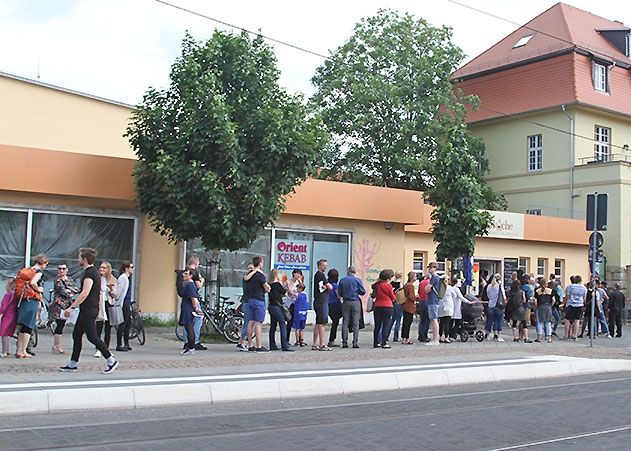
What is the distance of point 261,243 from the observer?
2267 centimetres

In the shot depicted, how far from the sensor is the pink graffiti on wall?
24.5 meters

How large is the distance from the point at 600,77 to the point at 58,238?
29.2 m

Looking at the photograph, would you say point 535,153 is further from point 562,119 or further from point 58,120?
point 58,120

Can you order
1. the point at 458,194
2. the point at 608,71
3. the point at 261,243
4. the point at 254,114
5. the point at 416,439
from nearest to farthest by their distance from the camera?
1. the point at 416,439
2. the point at 254,114
3. the point at 261,243
4. the point at 458,194
5. the point at 608,71

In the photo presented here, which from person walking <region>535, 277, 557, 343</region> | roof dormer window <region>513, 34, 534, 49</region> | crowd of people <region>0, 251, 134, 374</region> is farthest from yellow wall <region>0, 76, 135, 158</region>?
roof dormer window <region>513, 34, 534, 49</region>

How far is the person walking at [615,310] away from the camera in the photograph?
79.4ft

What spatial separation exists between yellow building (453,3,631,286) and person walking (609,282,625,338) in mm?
12255

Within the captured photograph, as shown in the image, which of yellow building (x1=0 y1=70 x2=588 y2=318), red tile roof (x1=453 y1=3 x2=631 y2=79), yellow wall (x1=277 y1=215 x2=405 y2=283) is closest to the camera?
yellow building (x1=0 y1=70 x2=588 y2=318)

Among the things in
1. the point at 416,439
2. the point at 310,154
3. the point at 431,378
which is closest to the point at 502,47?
the point at 310,154

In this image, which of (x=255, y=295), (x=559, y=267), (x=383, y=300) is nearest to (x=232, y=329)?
(x=255, y=295)

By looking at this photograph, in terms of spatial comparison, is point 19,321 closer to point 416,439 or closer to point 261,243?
point 416,439

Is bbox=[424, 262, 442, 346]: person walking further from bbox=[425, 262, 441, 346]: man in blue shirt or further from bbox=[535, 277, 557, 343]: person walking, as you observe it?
bbox=[535, 277, 557, 343]: person walking

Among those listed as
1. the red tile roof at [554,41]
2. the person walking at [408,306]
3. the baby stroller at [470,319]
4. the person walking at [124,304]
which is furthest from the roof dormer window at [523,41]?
the person walking at [124,304]

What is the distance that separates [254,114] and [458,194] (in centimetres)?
873
